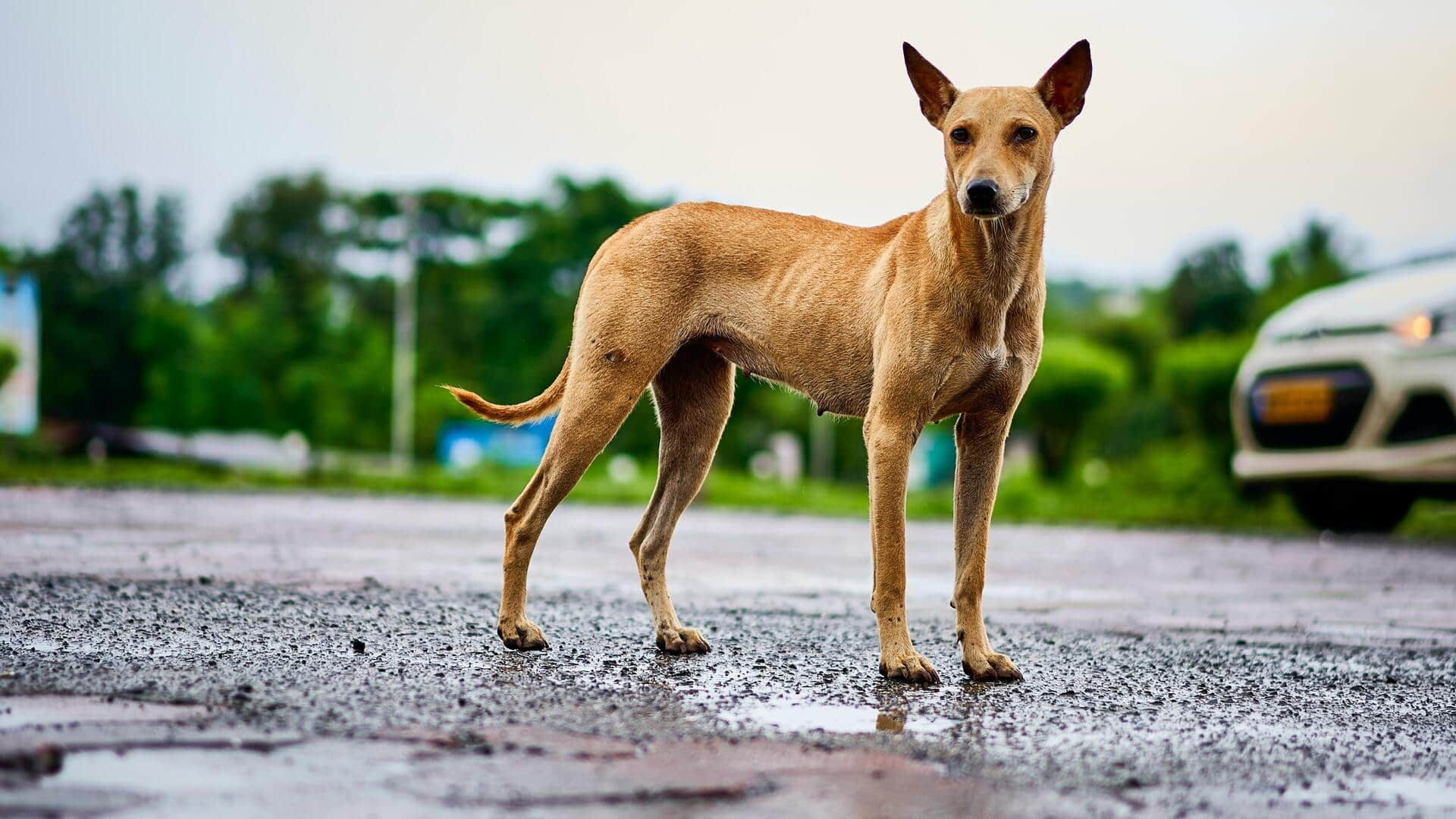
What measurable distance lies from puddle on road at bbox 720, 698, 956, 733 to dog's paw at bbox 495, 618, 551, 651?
1.21m

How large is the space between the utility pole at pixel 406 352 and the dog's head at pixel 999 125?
2745cm

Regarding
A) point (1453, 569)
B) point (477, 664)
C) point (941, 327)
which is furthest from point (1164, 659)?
point (1453, 569)

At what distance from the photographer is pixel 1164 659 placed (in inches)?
209

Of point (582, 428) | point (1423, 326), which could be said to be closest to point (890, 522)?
point (582, 428)

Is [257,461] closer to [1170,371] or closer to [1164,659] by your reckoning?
[1170,371]

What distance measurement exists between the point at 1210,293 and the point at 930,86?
218 ft

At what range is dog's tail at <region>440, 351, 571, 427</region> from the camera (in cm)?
572

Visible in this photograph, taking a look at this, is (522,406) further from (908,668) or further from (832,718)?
(832,718)

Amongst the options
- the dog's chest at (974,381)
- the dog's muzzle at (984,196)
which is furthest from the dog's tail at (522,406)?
the dog's muzzle at (984,196)

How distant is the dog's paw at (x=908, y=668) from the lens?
459 centimetres

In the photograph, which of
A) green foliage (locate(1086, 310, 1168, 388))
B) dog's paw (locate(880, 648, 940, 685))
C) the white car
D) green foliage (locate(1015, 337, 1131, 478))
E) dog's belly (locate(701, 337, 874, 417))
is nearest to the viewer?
dog's paw (locate(880, 648, 940, 685))

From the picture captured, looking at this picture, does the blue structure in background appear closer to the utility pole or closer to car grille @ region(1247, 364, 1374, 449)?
the utility pole

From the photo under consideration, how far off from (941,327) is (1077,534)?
910cm

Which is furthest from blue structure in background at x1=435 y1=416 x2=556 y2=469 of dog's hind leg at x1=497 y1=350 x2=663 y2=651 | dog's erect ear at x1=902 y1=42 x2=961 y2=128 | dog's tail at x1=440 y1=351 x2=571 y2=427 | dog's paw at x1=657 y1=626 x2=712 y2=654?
dog's erect ear at x1=902 y1=42 x2=961 y2=128
